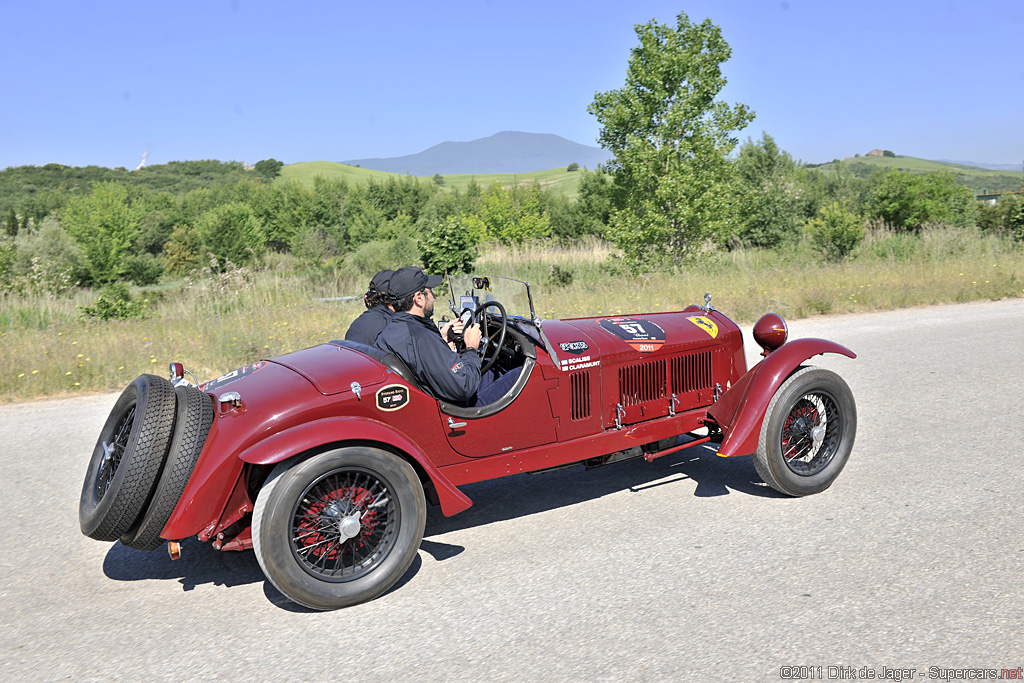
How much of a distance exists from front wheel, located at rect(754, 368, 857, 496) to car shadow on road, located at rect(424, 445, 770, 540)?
242mm

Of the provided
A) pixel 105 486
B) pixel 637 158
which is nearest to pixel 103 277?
pixel 637 158

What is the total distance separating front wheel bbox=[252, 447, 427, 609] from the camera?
9.93 feet

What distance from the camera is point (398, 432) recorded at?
3457 millimetres

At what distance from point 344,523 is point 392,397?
2.14 feet

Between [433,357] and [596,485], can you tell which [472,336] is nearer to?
[433,357]

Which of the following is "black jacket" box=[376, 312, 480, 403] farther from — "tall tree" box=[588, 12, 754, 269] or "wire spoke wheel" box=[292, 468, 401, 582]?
"tall tree" box=[588, 12, 754, 269]

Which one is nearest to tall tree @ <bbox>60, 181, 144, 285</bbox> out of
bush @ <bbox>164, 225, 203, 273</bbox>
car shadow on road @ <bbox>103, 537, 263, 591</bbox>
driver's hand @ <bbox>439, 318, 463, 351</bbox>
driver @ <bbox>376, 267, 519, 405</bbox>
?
bush @ <bbox>164, 225, 203, 273</bbox>

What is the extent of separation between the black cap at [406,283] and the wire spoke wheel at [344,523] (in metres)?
1.13

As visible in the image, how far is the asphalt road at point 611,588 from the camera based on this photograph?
2719 mm

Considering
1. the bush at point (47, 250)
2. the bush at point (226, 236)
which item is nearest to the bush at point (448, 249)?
the bush at point (47, 250)

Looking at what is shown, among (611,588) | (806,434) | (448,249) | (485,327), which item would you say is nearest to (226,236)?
(448,249)

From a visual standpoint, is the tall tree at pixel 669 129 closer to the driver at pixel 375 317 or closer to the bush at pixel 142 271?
the driver at pixel 375 317

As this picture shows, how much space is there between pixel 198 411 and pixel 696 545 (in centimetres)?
256

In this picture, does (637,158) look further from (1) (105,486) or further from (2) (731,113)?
(1) (105,486)
